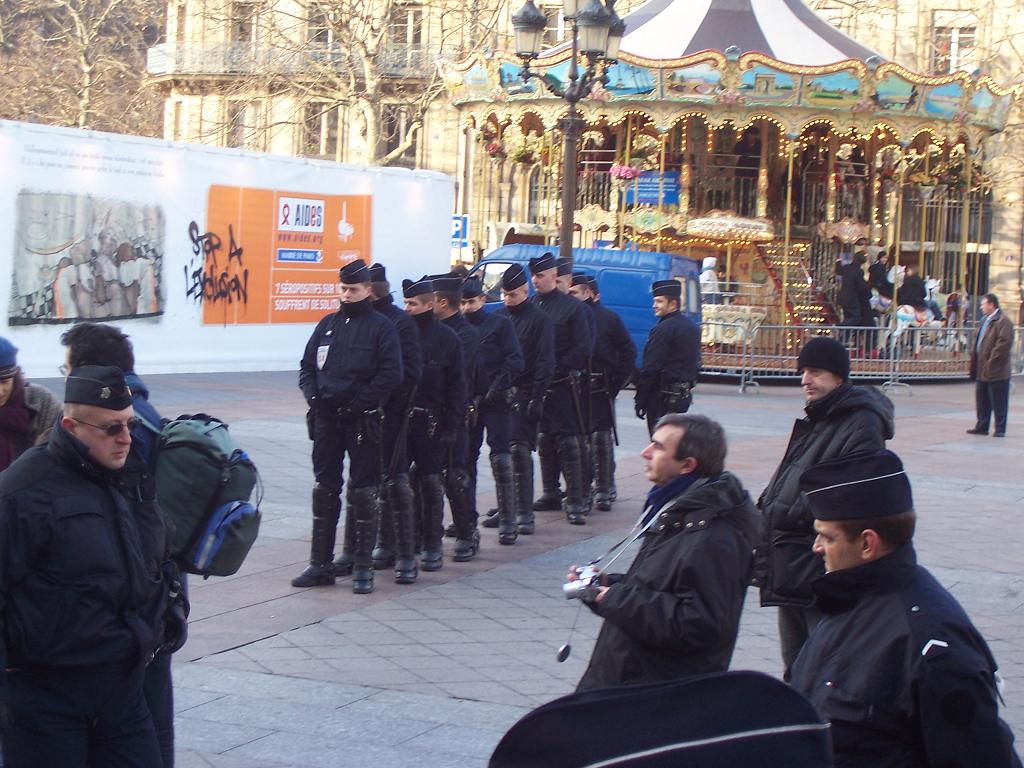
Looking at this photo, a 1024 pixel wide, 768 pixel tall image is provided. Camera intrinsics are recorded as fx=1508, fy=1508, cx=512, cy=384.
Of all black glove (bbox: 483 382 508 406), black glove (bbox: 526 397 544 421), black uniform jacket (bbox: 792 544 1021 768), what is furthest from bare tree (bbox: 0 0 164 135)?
black uniform jacket (bbox: 792 544 1021 768)

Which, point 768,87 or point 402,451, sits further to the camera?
point 768,87

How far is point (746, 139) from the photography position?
90.2 feet

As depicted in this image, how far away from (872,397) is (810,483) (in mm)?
2304

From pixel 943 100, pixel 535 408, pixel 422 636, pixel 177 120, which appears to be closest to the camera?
pixel 422 636

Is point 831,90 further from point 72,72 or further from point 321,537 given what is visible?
point 72,72

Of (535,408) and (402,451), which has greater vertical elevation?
(535,408)

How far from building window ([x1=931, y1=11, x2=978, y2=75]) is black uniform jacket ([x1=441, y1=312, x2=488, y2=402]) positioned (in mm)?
35070

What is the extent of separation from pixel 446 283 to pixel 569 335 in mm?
1803

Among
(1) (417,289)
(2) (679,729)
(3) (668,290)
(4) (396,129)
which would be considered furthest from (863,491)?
(4) (396,129)

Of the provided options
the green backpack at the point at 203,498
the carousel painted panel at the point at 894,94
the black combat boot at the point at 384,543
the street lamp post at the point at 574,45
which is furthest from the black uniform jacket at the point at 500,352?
the carousel painted panel at the point at 894,94

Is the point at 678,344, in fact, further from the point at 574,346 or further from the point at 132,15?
the point at 132,15

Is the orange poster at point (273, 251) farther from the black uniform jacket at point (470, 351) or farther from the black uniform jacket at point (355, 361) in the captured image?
the black uniform jacket at point (355, 361)

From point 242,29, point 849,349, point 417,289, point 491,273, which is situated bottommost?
point 849,349

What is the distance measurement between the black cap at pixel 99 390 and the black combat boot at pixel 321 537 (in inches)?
174
